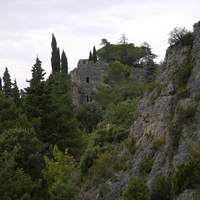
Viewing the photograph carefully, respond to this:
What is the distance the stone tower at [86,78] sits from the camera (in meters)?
55.0

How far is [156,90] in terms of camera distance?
1731 centimetres

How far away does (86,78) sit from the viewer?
56000mm

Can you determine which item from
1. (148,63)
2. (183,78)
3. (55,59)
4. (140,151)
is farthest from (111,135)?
(55,59)

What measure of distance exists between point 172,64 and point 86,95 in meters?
38.2

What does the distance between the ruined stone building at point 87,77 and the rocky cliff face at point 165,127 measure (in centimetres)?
3636

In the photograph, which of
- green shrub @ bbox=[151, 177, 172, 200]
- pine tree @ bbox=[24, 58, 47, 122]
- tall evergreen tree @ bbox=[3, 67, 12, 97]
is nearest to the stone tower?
tall evergreen tree @ bbox=[3, 67, 12, 97]

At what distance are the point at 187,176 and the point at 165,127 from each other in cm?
449

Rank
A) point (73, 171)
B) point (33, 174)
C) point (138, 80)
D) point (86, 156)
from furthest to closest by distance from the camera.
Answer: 1. point (138, 80)
2. point (73, 171)
3. point (33, 174)
4. point (86, 156)

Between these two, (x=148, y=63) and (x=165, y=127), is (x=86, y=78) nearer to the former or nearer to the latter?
(x=148, y=63)

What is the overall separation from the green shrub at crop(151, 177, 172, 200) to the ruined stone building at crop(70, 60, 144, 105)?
4263 centimetres

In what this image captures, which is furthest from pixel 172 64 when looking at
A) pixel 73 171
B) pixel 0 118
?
pixel 0 118

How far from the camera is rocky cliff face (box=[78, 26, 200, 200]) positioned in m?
13.0

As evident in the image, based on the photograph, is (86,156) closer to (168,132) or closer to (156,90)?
(156,90)

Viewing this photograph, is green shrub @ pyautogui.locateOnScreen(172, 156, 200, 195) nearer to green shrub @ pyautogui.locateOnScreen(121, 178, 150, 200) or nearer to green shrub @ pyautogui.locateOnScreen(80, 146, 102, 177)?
green shrub @ pyautogui.locateOnScreen(121, 178, 150, 200)
